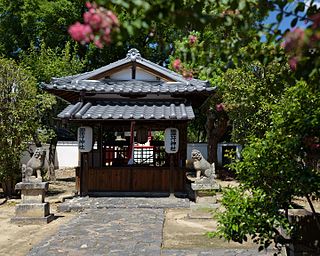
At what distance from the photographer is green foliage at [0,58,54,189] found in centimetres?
1359

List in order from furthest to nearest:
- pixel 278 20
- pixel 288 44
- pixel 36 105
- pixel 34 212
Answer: pixel 36 105 → pixel 34 212 → pixel 278 20 → pixel 288 44

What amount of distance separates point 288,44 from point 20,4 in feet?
85.7

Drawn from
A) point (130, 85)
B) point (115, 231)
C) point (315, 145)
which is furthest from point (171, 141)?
point (315, 145)

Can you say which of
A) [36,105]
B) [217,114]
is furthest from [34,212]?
[217,114]

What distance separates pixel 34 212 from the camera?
10391 mm

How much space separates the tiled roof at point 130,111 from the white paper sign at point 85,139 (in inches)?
24.7

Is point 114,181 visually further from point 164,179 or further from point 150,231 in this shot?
point 150,231

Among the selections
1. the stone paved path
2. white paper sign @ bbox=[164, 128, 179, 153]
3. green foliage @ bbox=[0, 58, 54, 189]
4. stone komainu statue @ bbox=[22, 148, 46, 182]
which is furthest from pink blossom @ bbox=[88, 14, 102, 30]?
green foliage @ bbox=[0, 58, 54, 189]

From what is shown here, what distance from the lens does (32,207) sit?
10414 millimetres

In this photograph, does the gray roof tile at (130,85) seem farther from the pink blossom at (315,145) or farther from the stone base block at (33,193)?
the pink blossom at (315,145)

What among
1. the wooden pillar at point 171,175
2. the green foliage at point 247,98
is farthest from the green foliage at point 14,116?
the green foliage at point 247,98

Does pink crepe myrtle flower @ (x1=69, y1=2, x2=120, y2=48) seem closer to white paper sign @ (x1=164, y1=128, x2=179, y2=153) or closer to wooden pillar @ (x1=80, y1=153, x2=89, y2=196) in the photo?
white paper sign @ (x1=164, y1=128, x2=179, y2=153)

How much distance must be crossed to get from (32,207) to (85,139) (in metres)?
3.34

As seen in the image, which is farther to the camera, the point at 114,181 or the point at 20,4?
the point at 20,4
